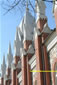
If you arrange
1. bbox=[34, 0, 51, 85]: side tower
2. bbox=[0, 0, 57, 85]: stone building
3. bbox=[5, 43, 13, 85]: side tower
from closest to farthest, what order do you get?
bbox=[0, 0, 57, 85]: stone building → bbox=[34, 0, 51, 85]: side tower → bbox=[5, 43, 13, 85]: side tower

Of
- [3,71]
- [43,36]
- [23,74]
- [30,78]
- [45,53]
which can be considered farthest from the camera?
[3,71]

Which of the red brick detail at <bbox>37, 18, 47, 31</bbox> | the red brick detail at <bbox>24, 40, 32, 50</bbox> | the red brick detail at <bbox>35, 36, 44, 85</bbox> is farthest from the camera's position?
the red brick detail at <bbox>24, 40, 32, 50</bbox>

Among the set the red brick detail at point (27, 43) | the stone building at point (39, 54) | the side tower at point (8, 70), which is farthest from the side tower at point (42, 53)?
the side tower at point (8, 70)

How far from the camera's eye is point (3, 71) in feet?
103

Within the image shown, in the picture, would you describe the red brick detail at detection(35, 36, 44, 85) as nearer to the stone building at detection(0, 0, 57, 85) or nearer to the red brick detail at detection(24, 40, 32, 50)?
the stone building at detection(0, 0, 57, 85)

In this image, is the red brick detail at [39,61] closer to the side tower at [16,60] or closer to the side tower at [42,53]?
the side tower at [42,53]

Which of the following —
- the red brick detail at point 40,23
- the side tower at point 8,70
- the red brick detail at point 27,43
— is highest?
the red brick detail at point 40,23

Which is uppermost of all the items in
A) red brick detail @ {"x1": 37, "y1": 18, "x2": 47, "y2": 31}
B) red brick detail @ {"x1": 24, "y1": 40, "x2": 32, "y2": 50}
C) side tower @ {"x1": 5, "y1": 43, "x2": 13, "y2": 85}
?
red brick detail @ {"x1": 37, "y1": 18, "x2": 47, "y2": 31}

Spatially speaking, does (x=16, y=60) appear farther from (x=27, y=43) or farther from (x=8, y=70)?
(x=8, y=70)

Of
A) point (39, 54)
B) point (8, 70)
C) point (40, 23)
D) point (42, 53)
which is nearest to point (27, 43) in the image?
point (40, 23)

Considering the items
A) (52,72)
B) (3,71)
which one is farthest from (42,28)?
(3,71)

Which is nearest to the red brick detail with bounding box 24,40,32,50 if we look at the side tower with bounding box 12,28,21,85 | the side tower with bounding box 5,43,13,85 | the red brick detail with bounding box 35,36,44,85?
the side tower with bounding box 12,28,21,85

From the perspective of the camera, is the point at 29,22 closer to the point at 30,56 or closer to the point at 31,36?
the point at 31,36

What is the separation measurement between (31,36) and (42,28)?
4644mm
